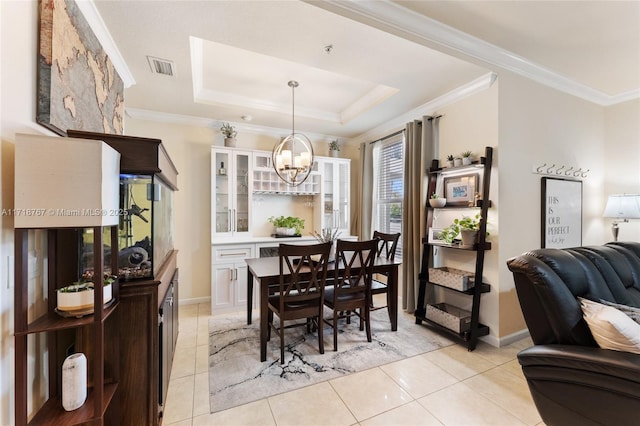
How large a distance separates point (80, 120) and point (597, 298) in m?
3.30

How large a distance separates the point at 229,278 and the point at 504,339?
3281 mm

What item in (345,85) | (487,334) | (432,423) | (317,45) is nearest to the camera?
(432,423)

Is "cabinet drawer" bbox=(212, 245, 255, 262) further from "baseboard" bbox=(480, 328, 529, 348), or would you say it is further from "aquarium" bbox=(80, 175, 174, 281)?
"baseboard" bbox=(480, 328, 529, 348)

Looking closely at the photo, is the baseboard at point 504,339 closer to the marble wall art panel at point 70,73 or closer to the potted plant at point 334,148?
the potted plant at point 334,148

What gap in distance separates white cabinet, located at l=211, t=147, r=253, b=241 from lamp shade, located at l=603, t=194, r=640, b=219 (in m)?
4.61

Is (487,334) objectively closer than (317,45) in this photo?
No

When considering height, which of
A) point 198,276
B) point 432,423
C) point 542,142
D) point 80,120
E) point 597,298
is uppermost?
point 542,142

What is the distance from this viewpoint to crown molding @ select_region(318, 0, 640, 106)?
6.00ft

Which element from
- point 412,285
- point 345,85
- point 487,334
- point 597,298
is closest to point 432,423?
point 597,298

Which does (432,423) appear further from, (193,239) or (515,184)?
(193,239)

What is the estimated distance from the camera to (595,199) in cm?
351

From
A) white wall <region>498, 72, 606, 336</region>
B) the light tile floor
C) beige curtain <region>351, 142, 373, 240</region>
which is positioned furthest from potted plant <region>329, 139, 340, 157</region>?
the light tile floor

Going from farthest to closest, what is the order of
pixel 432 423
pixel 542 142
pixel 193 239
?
pixel 193 239, pixel 542 142, pixel 432 423

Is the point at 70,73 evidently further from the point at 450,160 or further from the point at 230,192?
the point at 450,160
